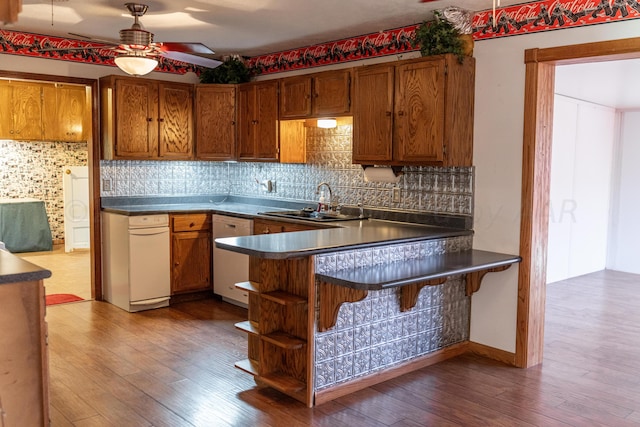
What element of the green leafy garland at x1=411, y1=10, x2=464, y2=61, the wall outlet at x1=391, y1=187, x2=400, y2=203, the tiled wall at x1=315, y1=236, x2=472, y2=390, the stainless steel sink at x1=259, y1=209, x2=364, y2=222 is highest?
the green leafy garland at x1=411, y1=10, x2=464, y2=61

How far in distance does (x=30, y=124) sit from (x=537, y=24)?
21.7ft

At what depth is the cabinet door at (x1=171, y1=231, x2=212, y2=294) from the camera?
18.2ft

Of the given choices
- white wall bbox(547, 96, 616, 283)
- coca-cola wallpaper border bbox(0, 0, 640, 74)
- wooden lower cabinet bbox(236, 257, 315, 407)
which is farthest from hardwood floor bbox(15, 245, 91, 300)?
white wall bbox(547, 96, 616, 283)

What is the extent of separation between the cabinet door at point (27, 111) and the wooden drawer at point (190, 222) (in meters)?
3.49

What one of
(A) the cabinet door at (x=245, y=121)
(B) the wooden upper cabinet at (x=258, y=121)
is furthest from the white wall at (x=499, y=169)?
(A) the cabinet door at (x=245, y=121)

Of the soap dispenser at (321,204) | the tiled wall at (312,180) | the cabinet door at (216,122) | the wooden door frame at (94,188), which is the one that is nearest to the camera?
the tiled wall at (312,180)

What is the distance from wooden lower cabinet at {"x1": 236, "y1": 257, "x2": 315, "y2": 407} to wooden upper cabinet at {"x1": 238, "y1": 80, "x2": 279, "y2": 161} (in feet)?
7.02

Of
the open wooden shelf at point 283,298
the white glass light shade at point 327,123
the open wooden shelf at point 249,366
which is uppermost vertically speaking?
the white glass light shade at point 327,123

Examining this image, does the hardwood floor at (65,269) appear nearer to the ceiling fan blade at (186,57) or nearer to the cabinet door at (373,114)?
the ceiling fan blade at (186,57)

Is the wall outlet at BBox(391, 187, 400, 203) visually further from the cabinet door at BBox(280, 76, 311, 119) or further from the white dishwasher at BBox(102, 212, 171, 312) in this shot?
the white dishwasher at BBox(102, 212, 171, 312)

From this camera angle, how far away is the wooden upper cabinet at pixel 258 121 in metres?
5.48

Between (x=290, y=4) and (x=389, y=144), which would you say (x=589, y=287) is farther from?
(x=290, y=4)

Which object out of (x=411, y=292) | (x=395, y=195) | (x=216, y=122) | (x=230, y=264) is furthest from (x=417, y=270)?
(x=216, y=122)

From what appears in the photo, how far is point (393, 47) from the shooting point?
4.71m
